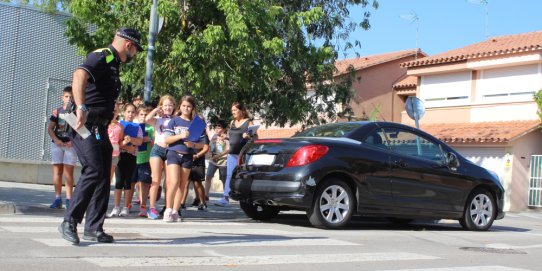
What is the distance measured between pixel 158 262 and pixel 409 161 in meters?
5.47

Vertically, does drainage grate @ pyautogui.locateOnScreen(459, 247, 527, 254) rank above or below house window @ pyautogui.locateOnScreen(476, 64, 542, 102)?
below

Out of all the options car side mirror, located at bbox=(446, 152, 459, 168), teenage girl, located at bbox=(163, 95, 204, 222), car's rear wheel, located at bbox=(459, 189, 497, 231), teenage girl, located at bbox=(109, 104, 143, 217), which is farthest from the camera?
car's rear wheel, located at bbox=(459, 189, 497, 231)

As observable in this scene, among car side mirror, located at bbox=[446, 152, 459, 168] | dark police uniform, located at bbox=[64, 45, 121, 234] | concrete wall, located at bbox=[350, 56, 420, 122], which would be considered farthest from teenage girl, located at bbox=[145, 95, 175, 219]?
concrete wall, located at bbox=[350, 56, 420, 122]

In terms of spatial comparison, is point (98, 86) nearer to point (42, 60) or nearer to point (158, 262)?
point (158, 262)

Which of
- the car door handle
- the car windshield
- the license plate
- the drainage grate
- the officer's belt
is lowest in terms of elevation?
the drainage grate

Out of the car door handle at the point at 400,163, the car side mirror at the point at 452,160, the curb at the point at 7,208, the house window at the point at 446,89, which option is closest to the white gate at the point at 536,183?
the house window at the point at 446,89

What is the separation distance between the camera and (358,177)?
10016 mm

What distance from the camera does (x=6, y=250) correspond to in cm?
616

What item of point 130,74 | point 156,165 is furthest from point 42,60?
point 156,165

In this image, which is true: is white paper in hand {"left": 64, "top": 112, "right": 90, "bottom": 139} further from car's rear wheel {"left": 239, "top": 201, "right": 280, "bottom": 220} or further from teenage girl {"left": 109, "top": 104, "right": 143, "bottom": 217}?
car's rear wheel {"left": 239, "top": 201, "right": 280, "bottom": 220}

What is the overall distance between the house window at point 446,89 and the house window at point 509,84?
0.70m

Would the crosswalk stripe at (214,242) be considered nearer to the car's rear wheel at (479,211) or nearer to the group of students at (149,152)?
the group of students at (149,152)

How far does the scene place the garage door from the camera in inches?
982

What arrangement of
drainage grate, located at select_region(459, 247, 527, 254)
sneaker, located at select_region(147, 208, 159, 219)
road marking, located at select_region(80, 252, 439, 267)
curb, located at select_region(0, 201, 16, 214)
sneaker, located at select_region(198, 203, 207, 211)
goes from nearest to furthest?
road marking, located at select_region(80, 252, 439, 267) → drainage grate, located at select_region(459, 247, 527, 254) → curb, located at select_region(0, 201, 16, 214) → sneaker, located at select_region(147, 208, 159, 219) → sneaker, located at select_region(198, 203, 207, 211)
